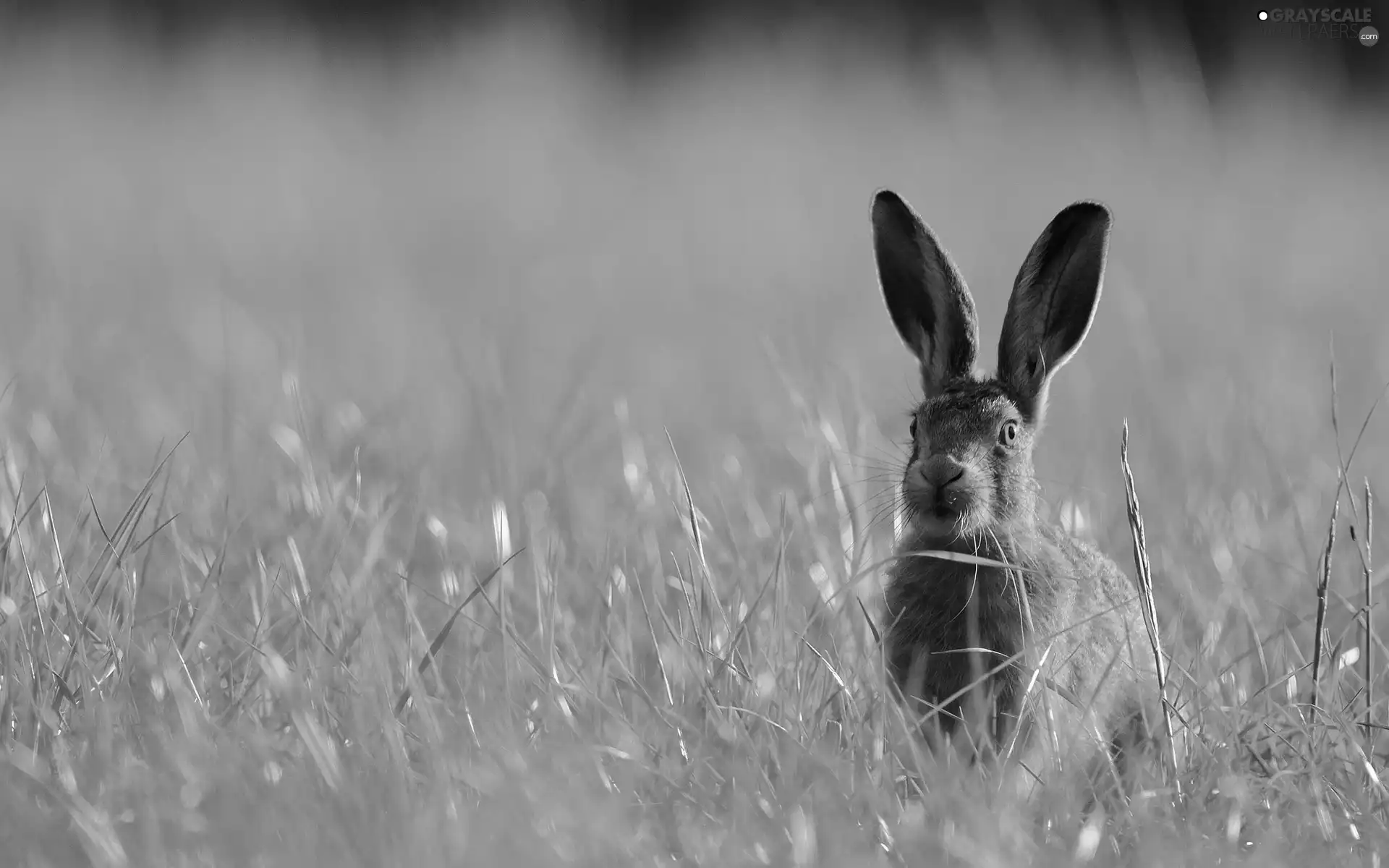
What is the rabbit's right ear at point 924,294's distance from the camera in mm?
3553

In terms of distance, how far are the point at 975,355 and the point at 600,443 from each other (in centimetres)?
148

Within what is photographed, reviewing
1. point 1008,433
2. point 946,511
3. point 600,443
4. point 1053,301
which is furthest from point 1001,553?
point 600,443

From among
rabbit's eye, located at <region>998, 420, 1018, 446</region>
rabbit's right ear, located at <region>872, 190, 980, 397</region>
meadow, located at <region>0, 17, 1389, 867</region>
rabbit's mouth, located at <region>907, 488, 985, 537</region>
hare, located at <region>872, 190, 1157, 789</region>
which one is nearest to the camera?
meadow, located at <region>0, 17, 1389, 867</region>

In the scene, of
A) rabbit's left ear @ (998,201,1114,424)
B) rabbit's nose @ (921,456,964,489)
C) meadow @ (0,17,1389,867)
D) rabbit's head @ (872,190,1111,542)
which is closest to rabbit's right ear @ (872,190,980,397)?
rabbit's head @ (872,190,1111,542)

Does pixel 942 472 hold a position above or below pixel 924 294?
below

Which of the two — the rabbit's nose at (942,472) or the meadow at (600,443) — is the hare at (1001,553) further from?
the meadow at (600,443)

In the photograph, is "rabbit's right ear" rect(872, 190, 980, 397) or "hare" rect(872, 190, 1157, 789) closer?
"hare" rect(872, 190, 1157, 789)

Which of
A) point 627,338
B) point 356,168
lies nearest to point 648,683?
point 627,338

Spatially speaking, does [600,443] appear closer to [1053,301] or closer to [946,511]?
[1053,301]

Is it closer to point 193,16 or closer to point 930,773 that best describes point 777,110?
point 193,16

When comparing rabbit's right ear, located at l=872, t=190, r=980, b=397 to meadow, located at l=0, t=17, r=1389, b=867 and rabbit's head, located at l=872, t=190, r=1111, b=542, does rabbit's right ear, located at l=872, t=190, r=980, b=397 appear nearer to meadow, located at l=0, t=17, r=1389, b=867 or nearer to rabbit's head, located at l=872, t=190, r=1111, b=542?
rabbit's head, located at l=872, t=190, r=1111, b=542

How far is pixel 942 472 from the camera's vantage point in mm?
3152

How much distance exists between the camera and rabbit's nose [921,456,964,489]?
10.3 feet

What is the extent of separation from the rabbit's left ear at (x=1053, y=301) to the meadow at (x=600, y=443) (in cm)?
36
